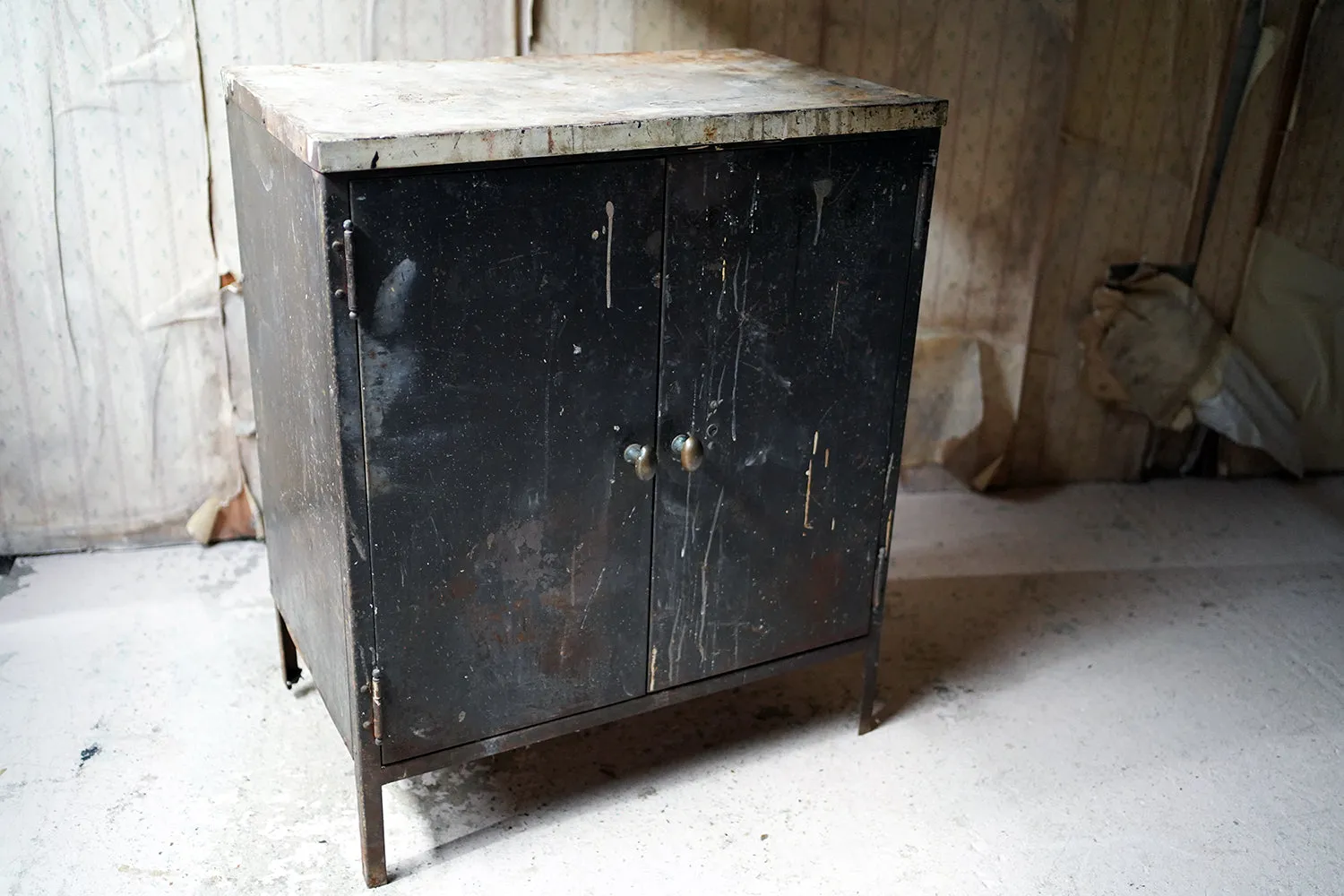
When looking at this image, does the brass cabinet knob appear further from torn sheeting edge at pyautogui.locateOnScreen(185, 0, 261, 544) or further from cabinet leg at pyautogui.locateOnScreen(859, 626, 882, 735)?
torn sheeting edge at pyautogui.locateOnScreen(185, 0, 261, 544)

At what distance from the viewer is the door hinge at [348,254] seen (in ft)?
5.21

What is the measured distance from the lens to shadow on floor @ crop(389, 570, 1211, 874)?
214 centimetres

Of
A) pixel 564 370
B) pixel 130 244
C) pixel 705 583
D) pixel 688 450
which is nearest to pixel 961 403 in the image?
pixel 705 583

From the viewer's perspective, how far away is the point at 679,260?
1.81 m

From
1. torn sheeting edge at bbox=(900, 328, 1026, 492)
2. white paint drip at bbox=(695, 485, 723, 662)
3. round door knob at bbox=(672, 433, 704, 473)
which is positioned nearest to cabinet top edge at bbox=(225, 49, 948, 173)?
round door knob at bbox=(672, 433, 704, 473)

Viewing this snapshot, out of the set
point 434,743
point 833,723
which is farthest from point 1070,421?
point 434,743

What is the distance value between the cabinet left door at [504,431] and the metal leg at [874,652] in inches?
16.8

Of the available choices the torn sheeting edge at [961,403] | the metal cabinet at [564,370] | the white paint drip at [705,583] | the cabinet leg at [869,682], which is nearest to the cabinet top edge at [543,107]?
the metal cabinet at [564,370]

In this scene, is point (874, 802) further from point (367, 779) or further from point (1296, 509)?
point (1296, 509)

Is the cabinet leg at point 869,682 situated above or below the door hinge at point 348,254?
below

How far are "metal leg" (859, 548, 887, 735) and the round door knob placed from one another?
438 millimetres

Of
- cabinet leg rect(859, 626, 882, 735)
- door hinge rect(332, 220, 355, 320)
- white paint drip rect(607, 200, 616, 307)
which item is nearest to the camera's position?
door hinge rect(332, 220, 355, 320)

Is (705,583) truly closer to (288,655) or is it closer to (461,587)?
(461,587)

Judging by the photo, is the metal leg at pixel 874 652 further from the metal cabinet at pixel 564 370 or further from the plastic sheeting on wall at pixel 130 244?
the plastic sheeting on wall at pixel 130 244
